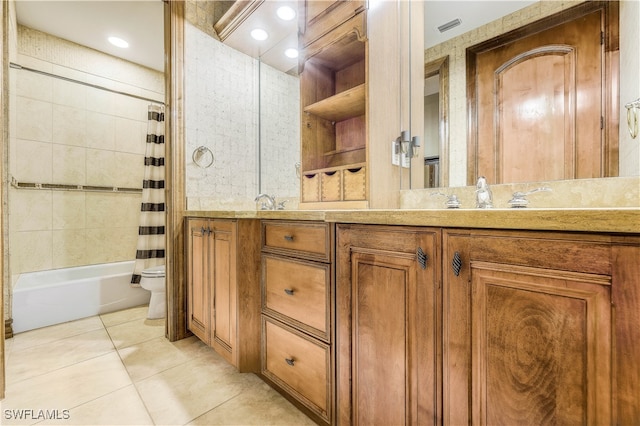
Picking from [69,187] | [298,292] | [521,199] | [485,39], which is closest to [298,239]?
[298,292]

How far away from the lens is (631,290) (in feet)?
1.57

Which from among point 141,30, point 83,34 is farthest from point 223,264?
point 83,34

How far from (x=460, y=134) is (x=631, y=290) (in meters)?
0.99

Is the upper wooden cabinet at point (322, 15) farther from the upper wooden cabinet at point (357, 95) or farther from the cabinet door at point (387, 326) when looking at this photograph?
the cabinet door at point (387, 326)

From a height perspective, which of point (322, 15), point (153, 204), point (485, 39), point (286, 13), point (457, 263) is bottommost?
point (457, 263)

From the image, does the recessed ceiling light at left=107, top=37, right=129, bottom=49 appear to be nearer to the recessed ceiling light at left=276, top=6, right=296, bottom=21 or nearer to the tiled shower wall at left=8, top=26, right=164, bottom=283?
the tiled shower wall at left=8, top=26, right=164, bottom=283

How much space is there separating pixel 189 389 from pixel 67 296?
1.56 m

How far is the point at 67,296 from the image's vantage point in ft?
7.16

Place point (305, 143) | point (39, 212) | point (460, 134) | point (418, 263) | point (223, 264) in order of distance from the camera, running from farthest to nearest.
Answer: point (39, 212)
point (305, 143)
point (223, 264)
point (460, 134)
point (418, 263)

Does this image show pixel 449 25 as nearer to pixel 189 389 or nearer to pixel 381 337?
pixel 381 337

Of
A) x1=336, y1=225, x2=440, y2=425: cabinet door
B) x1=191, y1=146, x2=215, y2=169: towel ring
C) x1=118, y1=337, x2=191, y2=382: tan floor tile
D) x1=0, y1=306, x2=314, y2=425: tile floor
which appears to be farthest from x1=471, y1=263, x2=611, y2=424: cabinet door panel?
x1=191, y1=146, x2=215, y2=169: towel ring

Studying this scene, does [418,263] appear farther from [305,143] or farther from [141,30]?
[141,30]

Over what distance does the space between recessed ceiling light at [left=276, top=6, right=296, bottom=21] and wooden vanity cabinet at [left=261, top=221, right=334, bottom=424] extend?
1.54 meters

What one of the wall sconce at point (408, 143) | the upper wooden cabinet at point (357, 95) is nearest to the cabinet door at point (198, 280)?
the upper wooden cabinet at point (357, 95)
